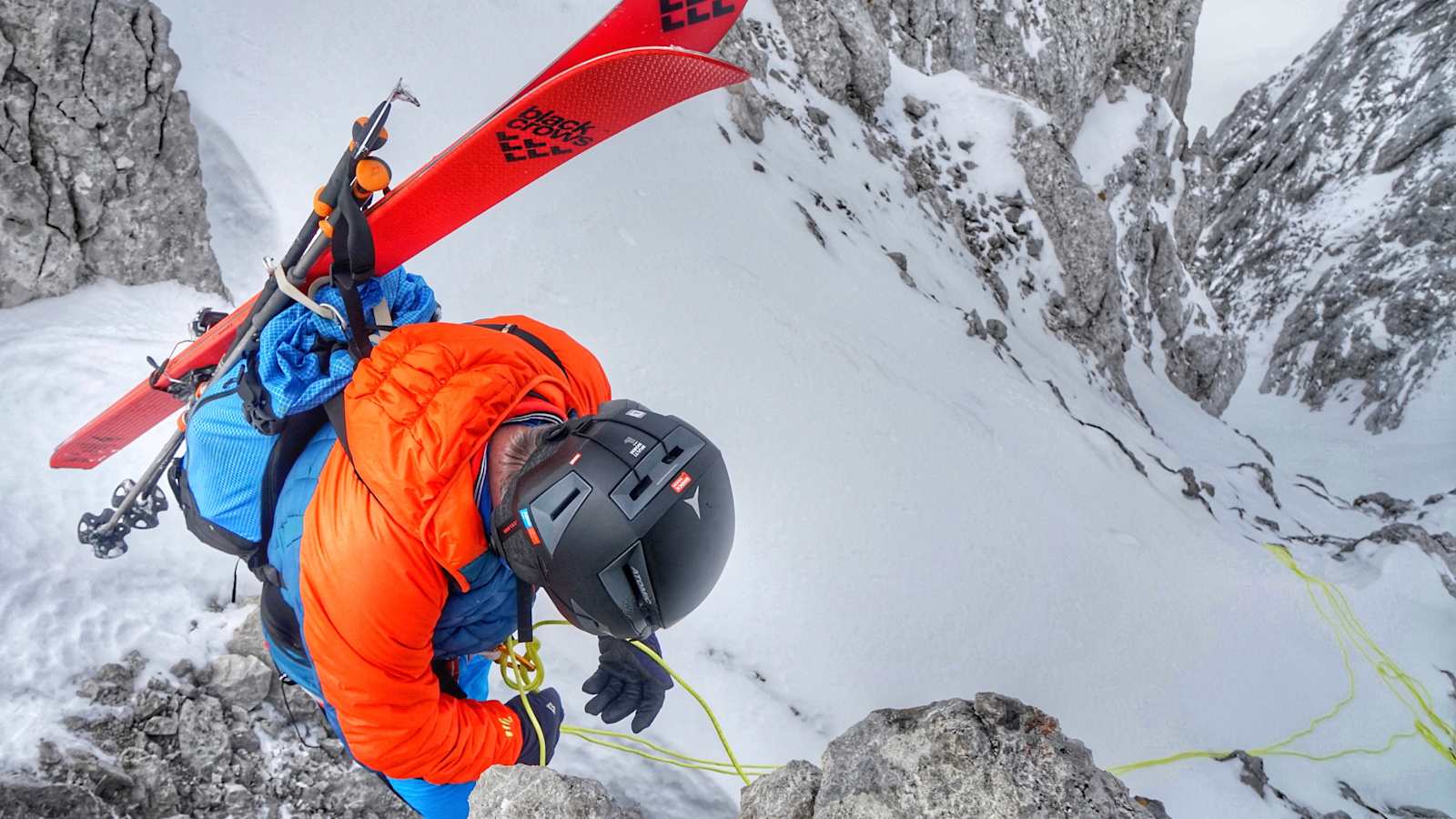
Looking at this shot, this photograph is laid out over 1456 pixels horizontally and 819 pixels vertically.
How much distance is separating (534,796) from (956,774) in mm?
1197

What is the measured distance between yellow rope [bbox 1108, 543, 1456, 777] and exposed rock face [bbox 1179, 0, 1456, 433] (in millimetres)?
26055

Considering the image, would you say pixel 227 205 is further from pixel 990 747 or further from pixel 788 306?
pixel 990 747

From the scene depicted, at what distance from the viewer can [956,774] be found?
2119 mm

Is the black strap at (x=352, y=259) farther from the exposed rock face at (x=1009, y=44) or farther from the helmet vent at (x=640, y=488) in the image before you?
the exposed rock face at (x=1009, y=44)

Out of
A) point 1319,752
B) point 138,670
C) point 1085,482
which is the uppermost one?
point 138,670

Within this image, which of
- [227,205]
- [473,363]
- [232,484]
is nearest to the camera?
[473,363]

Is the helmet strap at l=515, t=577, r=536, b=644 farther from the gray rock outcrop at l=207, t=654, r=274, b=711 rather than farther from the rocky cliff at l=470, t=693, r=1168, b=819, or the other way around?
the gray rock outcrop at l=207, t=654, r=274, b=711

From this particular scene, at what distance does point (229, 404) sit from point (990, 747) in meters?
2.39

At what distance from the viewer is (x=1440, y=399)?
94.6ft

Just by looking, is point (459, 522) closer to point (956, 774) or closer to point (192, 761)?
point (956, 774)

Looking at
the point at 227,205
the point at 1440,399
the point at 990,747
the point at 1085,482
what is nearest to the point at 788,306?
the point at 1085,482

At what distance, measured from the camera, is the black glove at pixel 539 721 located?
2558 mm

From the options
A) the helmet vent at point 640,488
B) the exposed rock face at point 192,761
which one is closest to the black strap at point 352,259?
the helmet vent at point 640,488

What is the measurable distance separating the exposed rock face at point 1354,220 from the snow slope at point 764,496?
27839 mm
